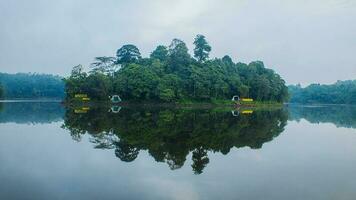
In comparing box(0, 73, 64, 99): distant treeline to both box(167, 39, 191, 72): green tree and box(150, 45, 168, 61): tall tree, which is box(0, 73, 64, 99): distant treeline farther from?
box(167, 39, 191, 72): green tree

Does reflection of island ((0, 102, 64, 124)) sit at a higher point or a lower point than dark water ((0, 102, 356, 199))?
higher

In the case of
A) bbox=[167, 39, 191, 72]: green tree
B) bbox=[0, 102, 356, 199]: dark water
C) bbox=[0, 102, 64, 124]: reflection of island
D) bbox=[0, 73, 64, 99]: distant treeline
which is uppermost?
bbox=[167, 39, 191, 72]: green tree

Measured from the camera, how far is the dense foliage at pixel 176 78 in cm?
→ 5262

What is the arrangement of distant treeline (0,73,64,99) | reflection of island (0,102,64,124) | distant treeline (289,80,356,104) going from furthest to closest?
distant treeline (0,73,64,99)
distant treeline (289,80,356,104)
reflection of island (0,102,64,124)

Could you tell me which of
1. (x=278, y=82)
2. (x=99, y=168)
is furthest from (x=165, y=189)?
(x=278, y=82)

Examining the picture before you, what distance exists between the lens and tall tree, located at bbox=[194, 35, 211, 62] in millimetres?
62466

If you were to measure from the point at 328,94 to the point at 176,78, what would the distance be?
246 feet

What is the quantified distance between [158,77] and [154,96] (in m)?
2.95

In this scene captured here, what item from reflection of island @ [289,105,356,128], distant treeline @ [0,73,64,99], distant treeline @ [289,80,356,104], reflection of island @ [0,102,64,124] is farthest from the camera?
distant treeline @ [0,73,64,99]

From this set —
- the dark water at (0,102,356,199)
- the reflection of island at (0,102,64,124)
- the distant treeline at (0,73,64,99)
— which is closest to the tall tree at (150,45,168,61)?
the reflection of island at (0,102,64,124)

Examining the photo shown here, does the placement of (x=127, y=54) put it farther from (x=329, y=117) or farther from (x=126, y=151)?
(x=126, y=151)

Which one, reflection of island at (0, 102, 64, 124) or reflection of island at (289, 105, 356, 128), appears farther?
reflection of island at (289, 105, 356, 128)

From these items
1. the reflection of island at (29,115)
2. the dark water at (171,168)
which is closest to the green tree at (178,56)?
the reflection of island at (29,115)

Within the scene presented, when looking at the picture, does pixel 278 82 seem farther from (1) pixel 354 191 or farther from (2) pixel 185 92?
(1) pixel 354 191
